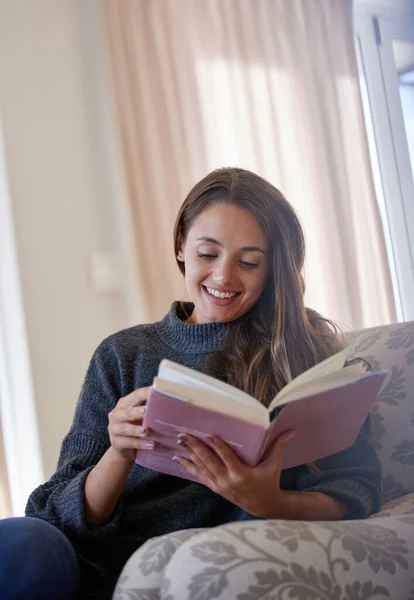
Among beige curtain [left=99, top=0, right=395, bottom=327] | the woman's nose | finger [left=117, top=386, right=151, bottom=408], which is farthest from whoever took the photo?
beige curtain [left=99, top=0, right=395, bottom=327]

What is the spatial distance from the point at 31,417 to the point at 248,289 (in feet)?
4.03

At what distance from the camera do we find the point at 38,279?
2473mm

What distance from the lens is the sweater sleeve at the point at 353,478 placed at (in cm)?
121

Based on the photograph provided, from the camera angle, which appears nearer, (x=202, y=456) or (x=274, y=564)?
(x=274, y=564)

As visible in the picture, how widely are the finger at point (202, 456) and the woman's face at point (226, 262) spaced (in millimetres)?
457

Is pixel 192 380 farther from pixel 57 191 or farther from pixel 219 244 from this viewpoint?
pixel 57 191

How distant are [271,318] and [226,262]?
170 mm

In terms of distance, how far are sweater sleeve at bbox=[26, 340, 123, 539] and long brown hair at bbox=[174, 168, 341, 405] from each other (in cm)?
21

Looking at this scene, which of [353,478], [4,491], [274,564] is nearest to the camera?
[274,564]

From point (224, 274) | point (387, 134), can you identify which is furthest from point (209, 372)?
point (387, 134)

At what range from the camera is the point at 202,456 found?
1040mm

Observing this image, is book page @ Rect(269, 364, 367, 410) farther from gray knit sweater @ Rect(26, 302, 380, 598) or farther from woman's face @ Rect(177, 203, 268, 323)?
woman's face @ Rect(177, 203, 268, 323)

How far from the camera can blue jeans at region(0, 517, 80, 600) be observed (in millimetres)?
923

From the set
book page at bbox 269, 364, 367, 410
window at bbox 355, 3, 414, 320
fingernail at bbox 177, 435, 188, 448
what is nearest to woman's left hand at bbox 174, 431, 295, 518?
fingernail at bbox 177, 435, 188, 448
